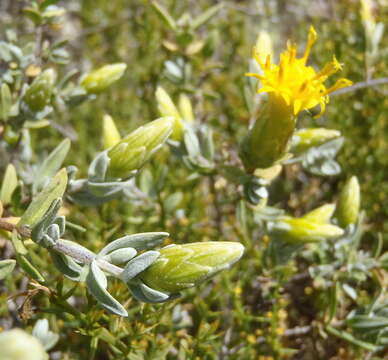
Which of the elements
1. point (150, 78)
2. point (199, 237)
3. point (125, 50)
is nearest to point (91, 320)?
point (199, 237)

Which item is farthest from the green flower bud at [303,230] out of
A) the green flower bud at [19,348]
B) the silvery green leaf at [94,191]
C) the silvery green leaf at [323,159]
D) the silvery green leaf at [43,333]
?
the green flower bud at [19,348]

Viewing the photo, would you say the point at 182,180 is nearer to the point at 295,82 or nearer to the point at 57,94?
the point at 57,94

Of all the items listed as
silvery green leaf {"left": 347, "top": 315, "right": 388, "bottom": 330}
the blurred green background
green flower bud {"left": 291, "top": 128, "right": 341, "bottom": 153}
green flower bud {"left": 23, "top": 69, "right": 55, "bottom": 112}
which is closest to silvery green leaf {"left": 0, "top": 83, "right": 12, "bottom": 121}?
green flower bud {"left": 23, "top": 69, "right": 55, "bottom": 112}

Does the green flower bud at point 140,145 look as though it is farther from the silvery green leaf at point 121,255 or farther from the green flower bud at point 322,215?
the green flower bud at point 322,215

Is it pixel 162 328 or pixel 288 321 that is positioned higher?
pixel 162 328

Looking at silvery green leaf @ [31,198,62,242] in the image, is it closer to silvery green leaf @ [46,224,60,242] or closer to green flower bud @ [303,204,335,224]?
silvery green leaf @ [46,224,60,242]

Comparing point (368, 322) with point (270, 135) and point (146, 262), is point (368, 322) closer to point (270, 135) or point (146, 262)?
point (270, 135)

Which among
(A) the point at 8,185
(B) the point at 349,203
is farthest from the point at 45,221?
(B) the point at 349,203
